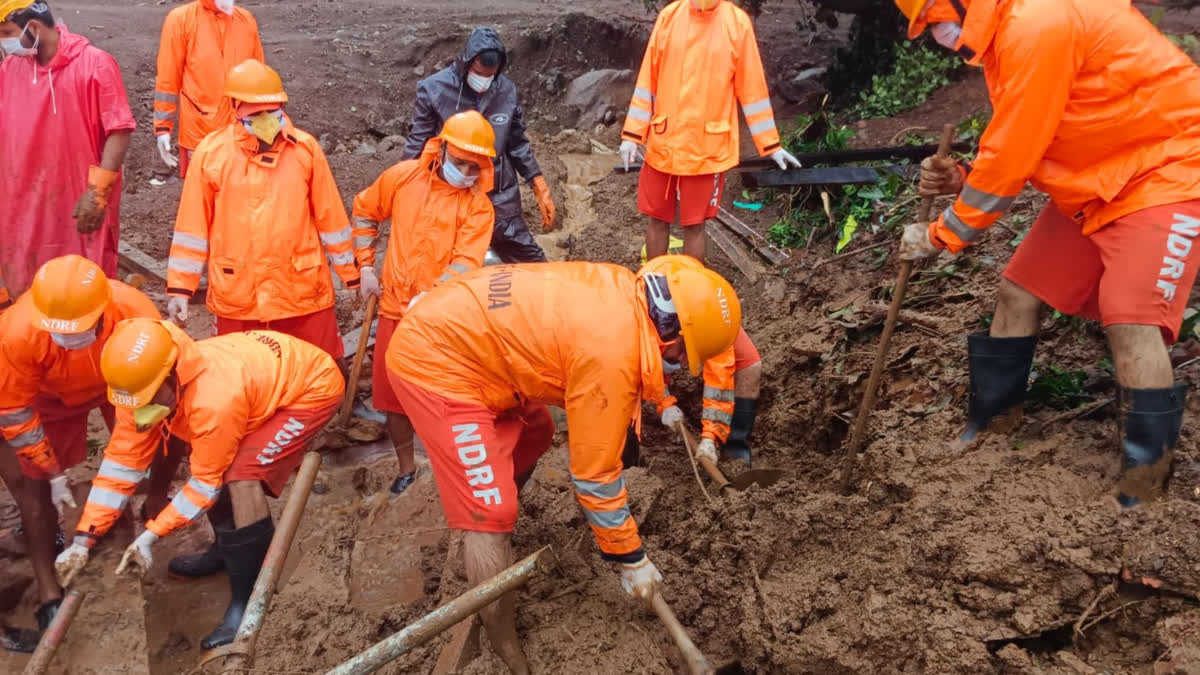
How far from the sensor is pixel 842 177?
6.02 m

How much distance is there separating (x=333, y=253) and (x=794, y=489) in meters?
2.58

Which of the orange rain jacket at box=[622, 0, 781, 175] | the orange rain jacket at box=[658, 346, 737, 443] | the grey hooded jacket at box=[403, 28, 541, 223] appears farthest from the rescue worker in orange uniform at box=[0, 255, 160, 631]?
→ the orange rain jacket at box=[622, 0, 781, 175]

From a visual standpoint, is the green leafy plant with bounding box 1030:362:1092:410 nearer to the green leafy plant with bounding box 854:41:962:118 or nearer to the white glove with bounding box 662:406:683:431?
the white glove with bounding box 662:406:683:431

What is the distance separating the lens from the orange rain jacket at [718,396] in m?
3.92

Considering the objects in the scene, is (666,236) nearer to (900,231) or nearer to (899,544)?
(900,231)

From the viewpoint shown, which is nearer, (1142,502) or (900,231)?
(1142,502)

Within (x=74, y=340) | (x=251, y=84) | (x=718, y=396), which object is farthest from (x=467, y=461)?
(x=251, y=84)

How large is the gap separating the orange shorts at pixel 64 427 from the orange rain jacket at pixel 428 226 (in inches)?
56.8

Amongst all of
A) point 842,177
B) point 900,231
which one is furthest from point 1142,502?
point 842,177

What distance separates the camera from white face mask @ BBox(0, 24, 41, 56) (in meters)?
4.20

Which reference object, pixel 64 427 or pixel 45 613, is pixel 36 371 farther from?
pixel 45 613

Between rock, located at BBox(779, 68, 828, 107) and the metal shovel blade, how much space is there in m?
5.57

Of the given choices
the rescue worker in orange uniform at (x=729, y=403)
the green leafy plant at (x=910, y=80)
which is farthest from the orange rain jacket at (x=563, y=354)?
the green leafy plant at (x=910, y=80)

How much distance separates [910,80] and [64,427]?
691 centimetres
